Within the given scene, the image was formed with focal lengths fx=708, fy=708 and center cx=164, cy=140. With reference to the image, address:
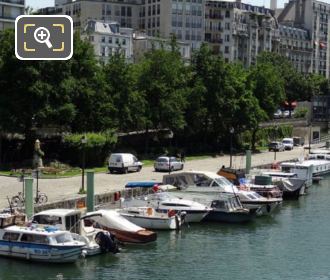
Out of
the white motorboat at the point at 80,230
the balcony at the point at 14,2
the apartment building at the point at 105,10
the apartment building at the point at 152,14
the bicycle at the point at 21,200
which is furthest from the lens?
the apartment building at the point at 105,10

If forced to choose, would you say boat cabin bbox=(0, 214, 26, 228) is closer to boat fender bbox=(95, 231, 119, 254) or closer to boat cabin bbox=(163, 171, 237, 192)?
boat fender bbox=(95, 231, 119, 254)

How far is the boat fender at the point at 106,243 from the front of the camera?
39.9 m

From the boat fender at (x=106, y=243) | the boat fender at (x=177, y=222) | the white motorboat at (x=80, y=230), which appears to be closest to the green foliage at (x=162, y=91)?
the boat fender at (x=177, y=222)

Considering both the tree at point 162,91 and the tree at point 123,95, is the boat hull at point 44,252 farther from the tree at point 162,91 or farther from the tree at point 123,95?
the tree at point 162,91

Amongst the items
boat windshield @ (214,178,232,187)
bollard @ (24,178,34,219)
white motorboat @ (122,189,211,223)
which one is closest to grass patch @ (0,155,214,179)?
white motorboat @ (122,189,211,223)

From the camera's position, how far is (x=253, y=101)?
10138 centimetres

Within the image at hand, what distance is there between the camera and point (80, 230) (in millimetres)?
40812

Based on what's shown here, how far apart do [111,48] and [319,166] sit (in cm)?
7114

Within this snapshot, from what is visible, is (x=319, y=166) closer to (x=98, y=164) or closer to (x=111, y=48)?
(x=98, y=164)

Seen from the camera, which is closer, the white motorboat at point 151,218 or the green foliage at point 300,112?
the white motorboat at point 151,218

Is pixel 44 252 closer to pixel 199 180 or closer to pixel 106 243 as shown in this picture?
pixel 106 243

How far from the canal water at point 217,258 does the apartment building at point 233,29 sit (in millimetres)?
131476

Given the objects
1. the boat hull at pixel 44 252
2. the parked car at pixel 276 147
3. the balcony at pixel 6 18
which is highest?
the balcony at pixel 6 18

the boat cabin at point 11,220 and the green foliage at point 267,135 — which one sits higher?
the green foliage at point 267,135
